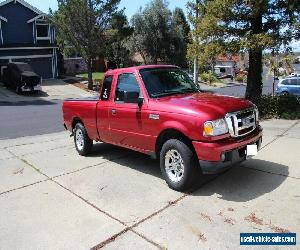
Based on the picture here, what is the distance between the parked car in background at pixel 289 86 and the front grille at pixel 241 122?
14617 mm

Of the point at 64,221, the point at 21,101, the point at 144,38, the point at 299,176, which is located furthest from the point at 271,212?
the point at 144,38

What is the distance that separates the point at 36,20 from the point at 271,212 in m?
34.1

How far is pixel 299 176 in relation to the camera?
614cm

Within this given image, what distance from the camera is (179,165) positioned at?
572cm

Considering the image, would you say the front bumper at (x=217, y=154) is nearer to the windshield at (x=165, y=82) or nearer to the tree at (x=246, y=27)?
the windshield at (x=165, y=82)

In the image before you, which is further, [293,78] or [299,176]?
[293,78]

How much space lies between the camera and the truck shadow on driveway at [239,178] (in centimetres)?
556

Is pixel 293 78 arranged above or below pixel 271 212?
above

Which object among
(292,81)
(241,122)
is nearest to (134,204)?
(241,122)

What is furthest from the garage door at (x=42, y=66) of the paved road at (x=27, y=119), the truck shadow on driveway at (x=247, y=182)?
the truck shadow on driveway at (x=247, y=182)

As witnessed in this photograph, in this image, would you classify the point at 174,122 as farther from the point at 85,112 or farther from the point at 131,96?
the point at 85,112

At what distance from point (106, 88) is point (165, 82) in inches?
53.1

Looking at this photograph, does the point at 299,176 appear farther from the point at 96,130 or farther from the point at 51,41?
the point at 51,41

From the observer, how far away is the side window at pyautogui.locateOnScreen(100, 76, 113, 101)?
7.20 meters
